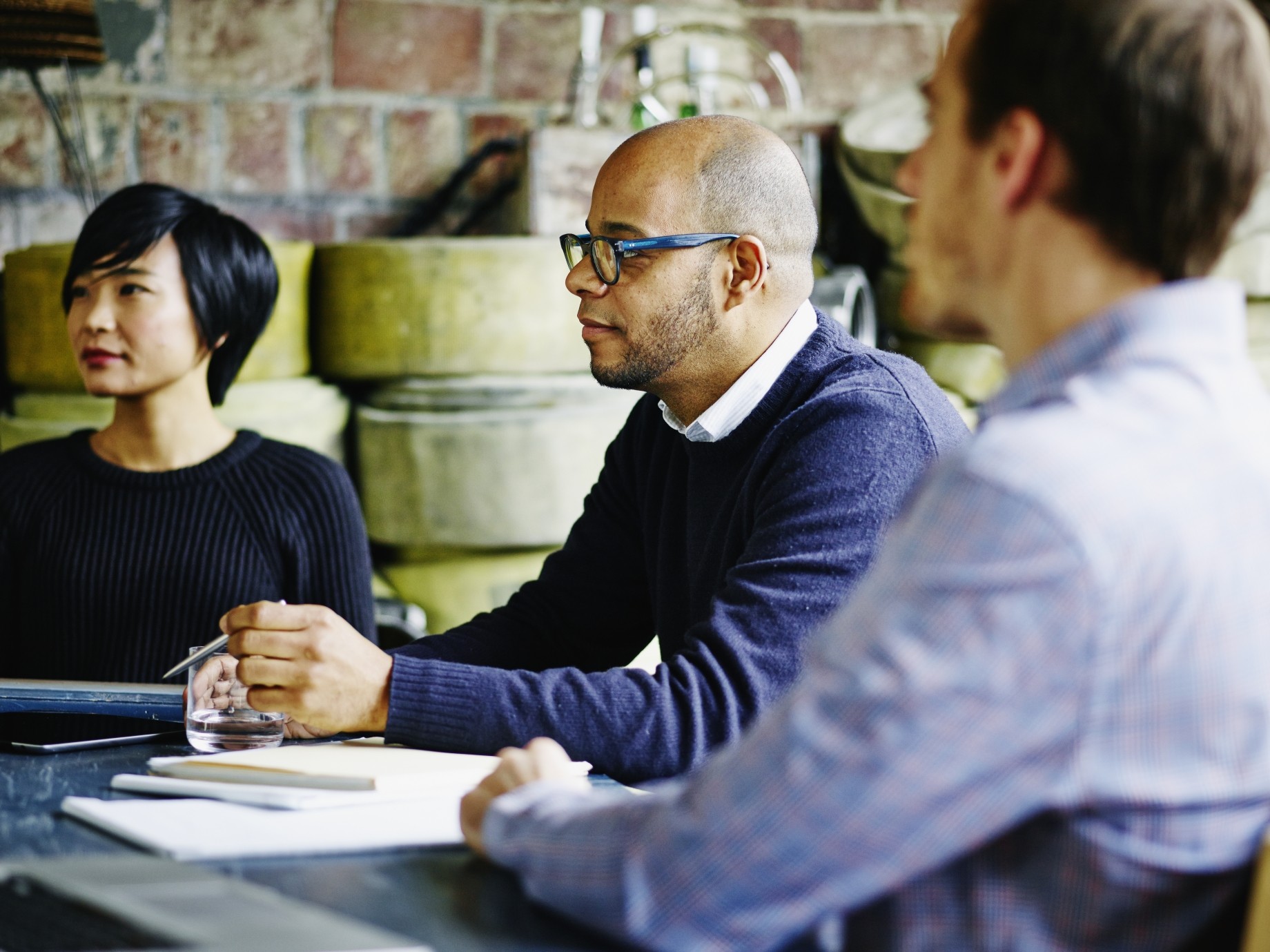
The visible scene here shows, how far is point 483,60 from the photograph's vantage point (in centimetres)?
334

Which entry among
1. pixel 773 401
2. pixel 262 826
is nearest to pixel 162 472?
pixel 773 401

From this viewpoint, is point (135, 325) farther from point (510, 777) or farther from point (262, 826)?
point (510, 777)

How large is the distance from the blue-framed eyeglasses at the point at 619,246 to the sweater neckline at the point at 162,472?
72 centimetres

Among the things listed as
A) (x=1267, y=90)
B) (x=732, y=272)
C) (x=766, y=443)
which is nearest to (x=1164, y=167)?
(x=1267, y=90)

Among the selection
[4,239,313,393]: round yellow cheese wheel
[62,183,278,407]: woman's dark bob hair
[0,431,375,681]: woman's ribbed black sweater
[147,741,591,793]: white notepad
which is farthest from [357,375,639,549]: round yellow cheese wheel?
[147,741,591,793]: white notepad

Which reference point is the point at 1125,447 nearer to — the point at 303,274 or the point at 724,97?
the point at 303,274

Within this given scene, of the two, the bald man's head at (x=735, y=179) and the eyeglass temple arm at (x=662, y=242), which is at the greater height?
the bald man's head at (x=735, y=179)

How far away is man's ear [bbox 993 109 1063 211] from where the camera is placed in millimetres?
712

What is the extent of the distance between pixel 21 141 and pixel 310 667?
2283 millimetres

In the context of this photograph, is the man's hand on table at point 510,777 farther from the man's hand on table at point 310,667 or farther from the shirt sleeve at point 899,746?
the man's hand on table at point 310,667

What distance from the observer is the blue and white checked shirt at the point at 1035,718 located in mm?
608

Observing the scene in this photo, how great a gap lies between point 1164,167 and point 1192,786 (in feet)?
0.91

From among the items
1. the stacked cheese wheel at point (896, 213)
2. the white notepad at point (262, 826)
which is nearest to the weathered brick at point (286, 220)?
the stacked cheese wheel at point (896, 213)

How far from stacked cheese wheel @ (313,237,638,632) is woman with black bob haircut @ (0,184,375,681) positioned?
2.14 feet
